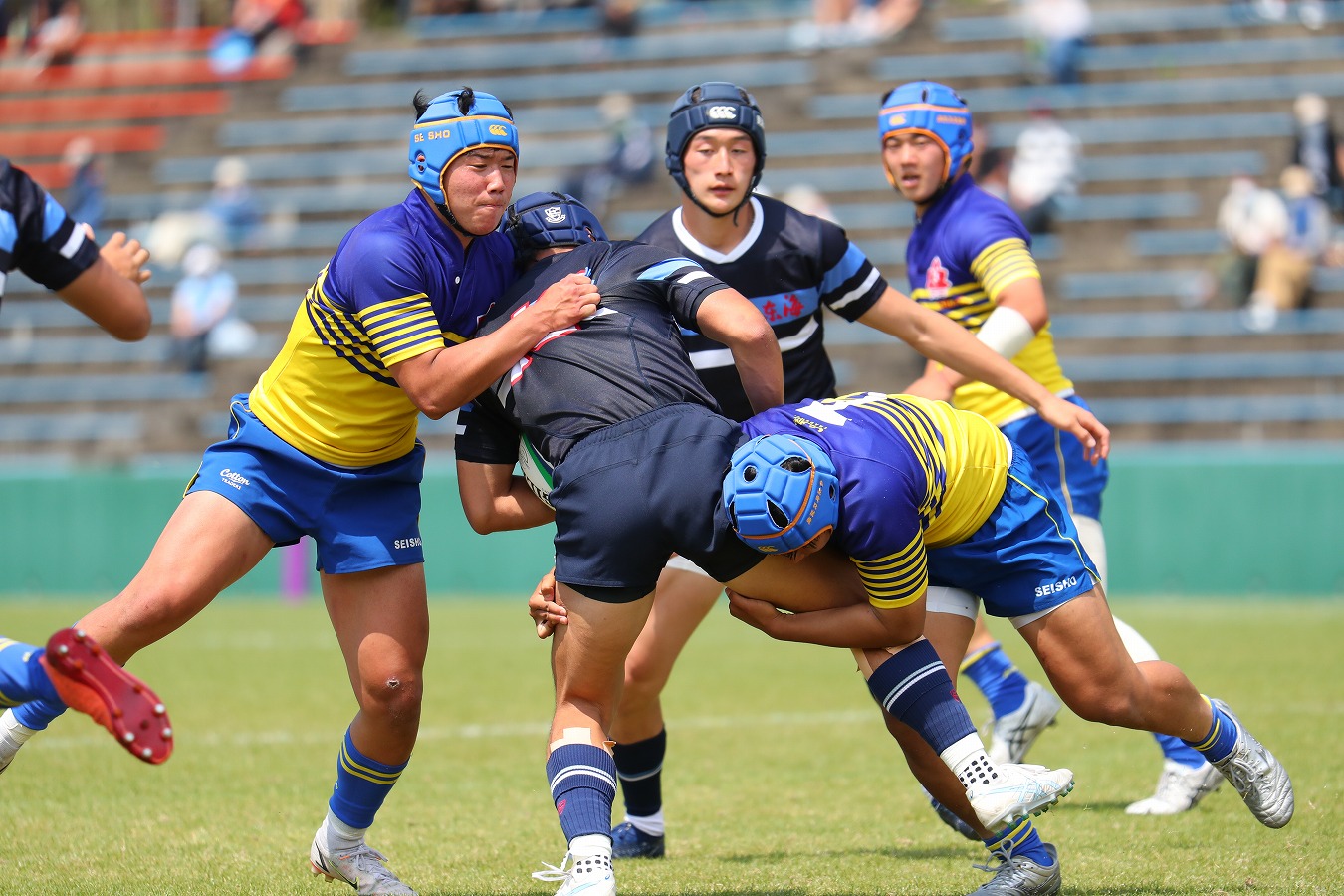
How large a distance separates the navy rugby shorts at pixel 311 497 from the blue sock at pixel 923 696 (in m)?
1.64

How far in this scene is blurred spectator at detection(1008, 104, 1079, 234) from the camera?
19.2 metres

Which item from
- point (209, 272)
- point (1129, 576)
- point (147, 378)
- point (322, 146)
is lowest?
point (1129, 576)

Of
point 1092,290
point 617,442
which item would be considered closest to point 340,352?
point 617,442

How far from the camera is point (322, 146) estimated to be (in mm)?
24172

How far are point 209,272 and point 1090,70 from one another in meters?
11.7

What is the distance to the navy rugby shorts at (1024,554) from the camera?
4.90 metres

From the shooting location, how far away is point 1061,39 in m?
20.5

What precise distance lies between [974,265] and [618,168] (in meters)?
14.7

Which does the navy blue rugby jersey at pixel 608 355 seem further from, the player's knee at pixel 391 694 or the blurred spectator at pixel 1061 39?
the blurred spectator at pixel 1061 39

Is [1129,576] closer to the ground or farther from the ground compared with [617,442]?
closer to the ground

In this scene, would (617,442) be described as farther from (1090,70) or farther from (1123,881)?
(1090,70)

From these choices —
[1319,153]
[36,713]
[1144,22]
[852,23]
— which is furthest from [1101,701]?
[852,23]

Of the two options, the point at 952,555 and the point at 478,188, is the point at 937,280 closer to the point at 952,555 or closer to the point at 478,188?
the point at 952,555

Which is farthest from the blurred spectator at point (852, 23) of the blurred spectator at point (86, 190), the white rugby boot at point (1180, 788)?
the white rugby boot at point (1180, 788)
